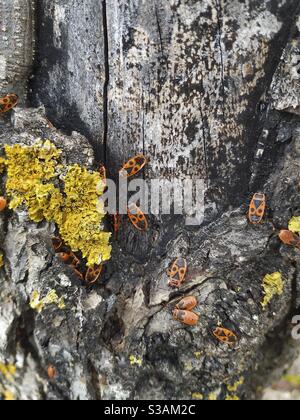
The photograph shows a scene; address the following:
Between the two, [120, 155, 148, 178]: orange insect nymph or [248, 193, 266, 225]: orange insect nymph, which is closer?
[248, 193, 266, 225]: orange insect nymph

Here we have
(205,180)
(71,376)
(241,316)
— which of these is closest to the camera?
(71,376)

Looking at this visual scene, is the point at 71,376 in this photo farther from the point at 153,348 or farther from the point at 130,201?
the point at 130,201

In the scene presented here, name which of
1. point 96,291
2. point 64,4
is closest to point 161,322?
point 96,291

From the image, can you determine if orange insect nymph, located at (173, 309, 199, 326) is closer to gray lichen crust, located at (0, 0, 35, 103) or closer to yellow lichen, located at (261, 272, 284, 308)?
yellow lichen, located at (261, 272, 284, 308)

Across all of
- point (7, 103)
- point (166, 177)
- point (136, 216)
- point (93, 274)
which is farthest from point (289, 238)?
point (7, 103)

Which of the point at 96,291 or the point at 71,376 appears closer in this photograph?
the point at 71,376

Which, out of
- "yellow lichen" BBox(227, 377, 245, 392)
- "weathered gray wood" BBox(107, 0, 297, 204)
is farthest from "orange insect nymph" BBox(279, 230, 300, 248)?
"yellow lichen" BBox(227, 377, 245, 392)
